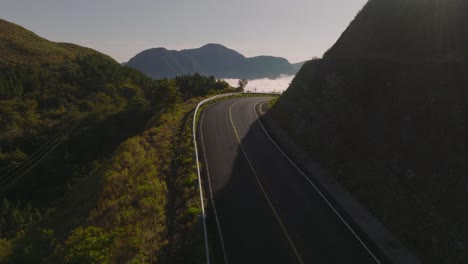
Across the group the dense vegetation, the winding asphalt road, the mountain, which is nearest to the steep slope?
the dense vegetation

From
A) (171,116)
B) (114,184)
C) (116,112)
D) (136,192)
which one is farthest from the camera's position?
(116,112)

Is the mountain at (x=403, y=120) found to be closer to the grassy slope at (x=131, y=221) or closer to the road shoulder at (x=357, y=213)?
the road shoulder at (x=357, y=213)

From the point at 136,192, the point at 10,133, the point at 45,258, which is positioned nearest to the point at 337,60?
the point at 136,192

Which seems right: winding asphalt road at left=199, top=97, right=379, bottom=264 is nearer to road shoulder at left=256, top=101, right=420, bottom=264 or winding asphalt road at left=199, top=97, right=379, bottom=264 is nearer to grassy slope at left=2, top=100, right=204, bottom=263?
road shoulder at left=256, top=101, right=420, bottom=264

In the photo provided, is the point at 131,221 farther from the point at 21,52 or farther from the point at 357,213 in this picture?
the point at 21,52

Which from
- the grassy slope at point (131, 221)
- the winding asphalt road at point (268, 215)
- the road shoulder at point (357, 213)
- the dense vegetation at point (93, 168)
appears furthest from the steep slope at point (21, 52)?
the road shoulder at point (357, 213)

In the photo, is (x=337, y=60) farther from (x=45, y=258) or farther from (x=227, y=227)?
(x=45, y=258)

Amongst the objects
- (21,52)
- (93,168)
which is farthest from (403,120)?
(21,52)
